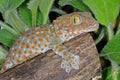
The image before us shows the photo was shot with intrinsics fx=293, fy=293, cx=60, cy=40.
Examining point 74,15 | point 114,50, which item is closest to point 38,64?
point 74,15

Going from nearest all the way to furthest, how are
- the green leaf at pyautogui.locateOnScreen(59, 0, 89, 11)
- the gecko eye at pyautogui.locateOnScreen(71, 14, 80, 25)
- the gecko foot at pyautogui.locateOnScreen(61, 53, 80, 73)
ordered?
the gecko foot at pyautogui.locateOnScreen(61, 53, 80, 73), the gecko eye at pyautogui.locateOnScreen(71, 14, 80, 25), the green leaf at pyautogui.locateOnScreen(59, 0, 89, 11)

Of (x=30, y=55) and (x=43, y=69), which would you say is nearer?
(x=43, y=69)

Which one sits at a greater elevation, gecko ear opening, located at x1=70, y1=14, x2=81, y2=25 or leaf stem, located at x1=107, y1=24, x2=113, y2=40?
gecko ear opening, located at x1=70, y1=14, x2=81, y2=25

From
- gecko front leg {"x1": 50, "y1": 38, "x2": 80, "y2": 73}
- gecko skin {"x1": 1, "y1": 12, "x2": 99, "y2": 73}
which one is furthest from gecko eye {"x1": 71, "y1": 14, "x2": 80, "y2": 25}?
gecko front leg {"x1": 50, "y1": 38, "x2": 80, "y2": 73}

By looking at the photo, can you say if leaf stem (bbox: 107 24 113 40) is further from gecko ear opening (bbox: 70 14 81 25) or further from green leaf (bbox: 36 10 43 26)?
green leaf (bbox: 36 10 43 26)

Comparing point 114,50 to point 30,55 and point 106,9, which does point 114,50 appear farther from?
point 30,55

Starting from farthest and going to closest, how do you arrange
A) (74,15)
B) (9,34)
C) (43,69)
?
(9,34), (74,15), (43,69)

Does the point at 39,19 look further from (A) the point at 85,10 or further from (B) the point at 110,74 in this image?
(B) the point at 110,74

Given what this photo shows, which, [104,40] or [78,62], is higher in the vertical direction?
[78,62]
